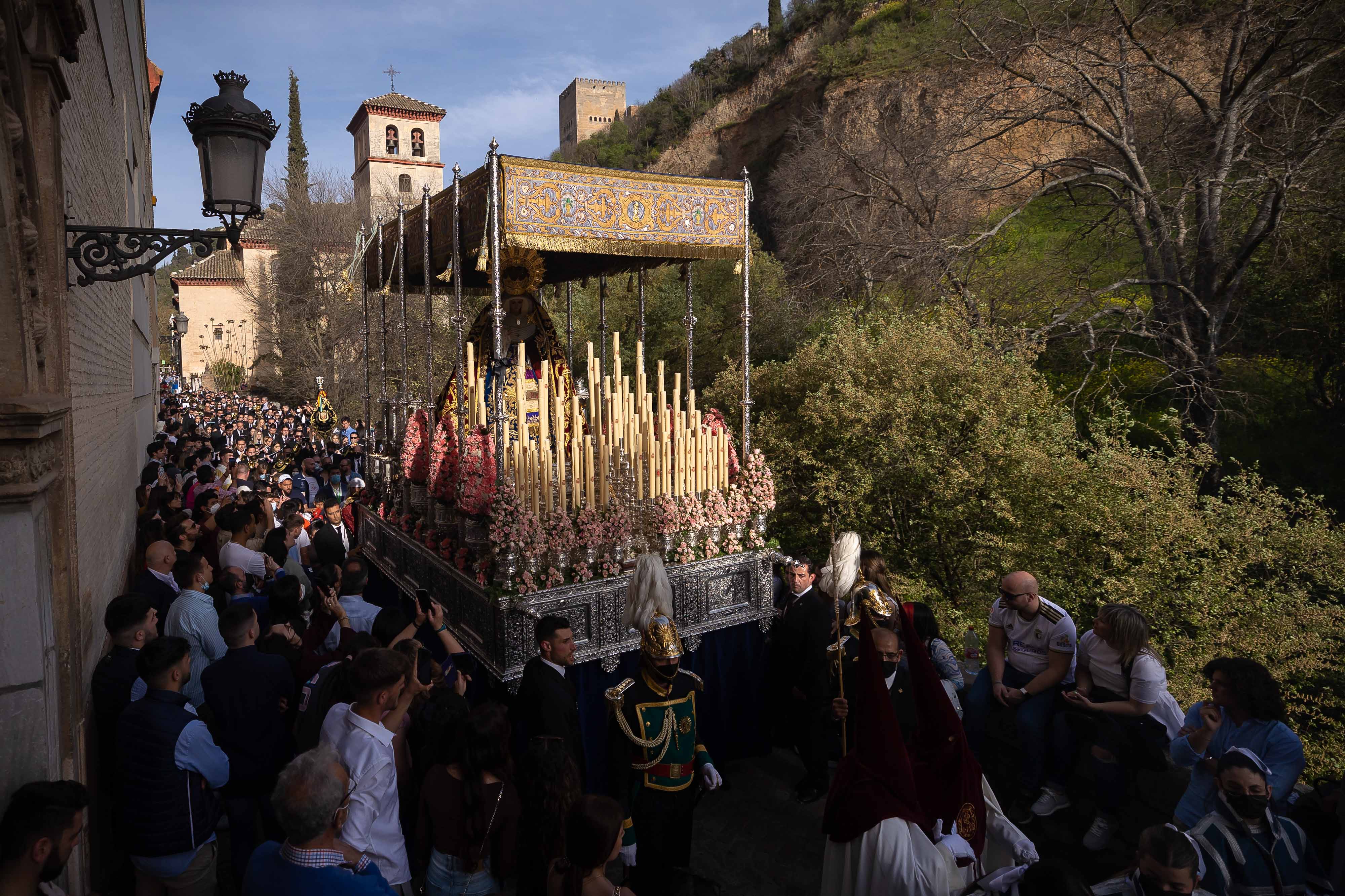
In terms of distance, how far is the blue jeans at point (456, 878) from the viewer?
3.05m

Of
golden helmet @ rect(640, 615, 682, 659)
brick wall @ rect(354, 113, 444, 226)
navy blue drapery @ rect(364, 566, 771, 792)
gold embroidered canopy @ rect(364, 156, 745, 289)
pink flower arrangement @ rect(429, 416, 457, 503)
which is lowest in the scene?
navy blue drapery @ rect(364, 566, 771, 792)

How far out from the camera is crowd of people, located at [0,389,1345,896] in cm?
258

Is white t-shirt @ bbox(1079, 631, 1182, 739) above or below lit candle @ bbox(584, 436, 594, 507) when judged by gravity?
below

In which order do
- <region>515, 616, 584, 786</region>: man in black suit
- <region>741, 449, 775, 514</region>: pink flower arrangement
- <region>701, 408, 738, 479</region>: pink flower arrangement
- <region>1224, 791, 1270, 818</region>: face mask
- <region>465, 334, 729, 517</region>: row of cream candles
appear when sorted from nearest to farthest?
<region>1224, 791, 1270, 818</region>: face mask < <region>515, 616, 584, 786</region>: man in black suit < <region>465, 334, 729, 517</region>: row of cream candles < <region>741, 449, 775, 514</region>: pink flower arrangement < <region>701, 408, 738, 479</region>: pink flower arrangement

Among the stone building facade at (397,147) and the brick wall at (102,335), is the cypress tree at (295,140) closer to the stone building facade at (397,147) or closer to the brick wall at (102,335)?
the stone building facade at (397,147)

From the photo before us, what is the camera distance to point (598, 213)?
6812mm

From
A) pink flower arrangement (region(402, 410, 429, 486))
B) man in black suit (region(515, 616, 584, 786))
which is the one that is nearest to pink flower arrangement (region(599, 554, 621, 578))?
man in black suit (region(515, 616, 584, 786))

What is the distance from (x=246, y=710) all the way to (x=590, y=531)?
277 cm

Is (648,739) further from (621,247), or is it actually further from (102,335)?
(102,335)

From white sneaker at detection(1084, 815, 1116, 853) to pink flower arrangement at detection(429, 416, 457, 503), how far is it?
17.1ft

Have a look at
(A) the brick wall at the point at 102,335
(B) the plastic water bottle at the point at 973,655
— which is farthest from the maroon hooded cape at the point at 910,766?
(A) the brick wall at the point at 102,335

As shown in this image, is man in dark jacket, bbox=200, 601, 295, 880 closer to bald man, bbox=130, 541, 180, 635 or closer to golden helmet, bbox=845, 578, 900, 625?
bald man, bbox=130, 541, 180, 635

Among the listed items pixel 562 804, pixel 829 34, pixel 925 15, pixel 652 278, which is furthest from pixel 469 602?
pixel 829 34

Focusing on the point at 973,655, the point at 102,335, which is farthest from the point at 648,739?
the point at 102,335
